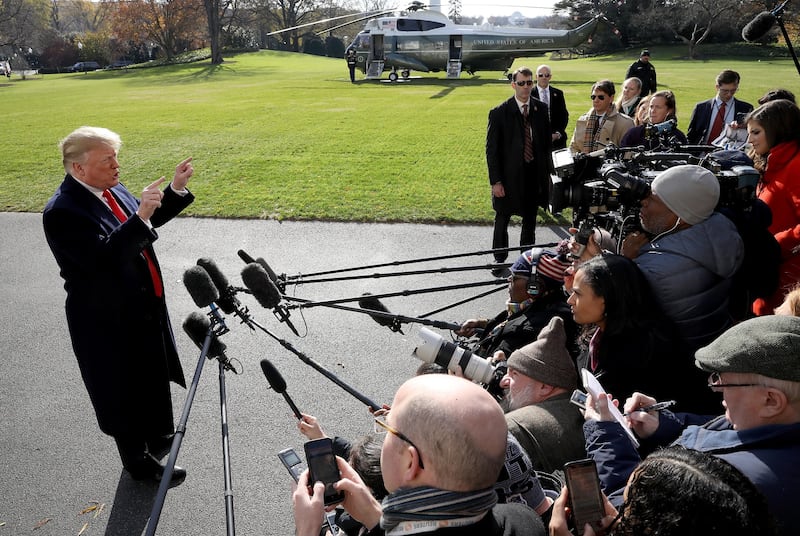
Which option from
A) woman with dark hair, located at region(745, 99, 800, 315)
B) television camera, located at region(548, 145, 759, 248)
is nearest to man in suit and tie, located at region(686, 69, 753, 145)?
woman with dark hair, located at region(745, 99, 800, 315)

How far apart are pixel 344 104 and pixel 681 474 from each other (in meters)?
23.6

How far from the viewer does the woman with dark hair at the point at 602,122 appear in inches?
300

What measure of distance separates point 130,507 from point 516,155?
5580 mm

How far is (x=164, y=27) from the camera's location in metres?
61.8

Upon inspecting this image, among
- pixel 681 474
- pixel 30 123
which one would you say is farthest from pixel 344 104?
pixel 681 474

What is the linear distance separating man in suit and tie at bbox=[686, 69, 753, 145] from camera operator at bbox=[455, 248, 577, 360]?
5.27 m

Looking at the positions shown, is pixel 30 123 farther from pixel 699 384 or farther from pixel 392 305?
pixel 699 384

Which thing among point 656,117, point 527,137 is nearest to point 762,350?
point 527,137

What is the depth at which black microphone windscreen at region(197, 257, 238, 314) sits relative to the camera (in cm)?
364

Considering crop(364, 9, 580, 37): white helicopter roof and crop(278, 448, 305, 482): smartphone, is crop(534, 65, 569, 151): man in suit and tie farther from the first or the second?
crop(364, 9, 580, 37): white helicopter roof

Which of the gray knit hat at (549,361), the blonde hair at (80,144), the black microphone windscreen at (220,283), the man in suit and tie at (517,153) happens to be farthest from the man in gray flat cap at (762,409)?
the man in suit and tie at (517,153)

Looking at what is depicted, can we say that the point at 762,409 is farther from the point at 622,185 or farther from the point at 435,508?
the point at 622,185

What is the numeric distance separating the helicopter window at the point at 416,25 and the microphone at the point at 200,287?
31383 millimetres

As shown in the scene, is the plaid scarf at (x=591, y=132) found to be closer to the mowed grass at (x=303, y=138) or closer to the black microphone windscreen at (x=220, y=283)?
the mowed grass at (x=303, y=138)
